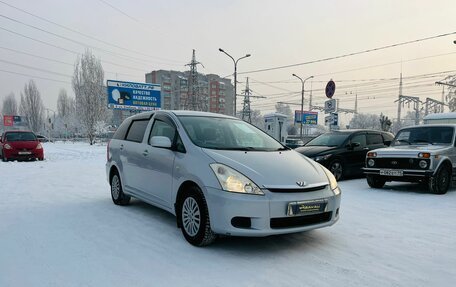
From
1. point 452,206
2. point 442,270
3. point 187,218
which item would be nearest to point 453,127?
point 452,206

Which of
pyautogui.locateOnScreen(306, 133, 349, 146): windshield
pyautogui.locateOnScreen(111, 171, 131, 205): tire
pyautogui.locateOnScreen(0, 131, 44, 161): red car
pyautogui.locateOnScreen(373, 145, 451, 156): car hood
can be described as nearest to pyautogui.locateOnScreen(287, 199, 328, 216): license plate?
pyautogui.locateOnScreen(111, 171, 131, 205): tire

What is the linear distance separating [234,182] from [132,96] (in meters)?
27.7

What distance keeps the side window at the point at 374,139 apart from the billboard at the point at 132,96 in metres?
22.3

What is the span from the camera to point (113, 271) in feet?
10.9

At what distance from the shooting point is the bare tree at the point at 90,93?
4056cm

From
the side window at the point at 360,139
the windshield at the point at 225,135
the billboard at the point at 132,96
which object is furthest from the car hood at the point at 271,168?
the billboard at the point at 132,96

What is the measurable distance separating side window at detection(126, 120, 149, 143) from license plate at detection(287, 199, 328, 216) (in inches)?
116

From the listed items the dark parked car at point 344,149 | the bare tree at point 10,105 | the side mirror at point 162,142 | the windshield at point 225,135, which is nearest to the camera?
the side mirror at point 162,142

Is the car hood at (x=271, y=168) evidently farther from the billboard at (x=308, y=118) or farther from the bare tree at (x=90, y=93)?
the billboard at (x=308, y=118)

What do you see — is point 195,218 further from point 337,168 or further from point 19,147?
point 19,147

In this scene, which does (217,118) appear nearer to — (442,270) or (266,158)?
(266,158)

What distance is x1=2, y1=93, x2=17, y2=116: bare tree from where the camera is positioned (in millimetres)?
91438

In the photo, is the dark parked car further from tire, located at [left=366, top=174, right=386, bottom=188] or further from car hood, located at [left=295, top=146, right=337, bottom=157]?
tire, located at [left=366, top=174, right=386, bottom=188]

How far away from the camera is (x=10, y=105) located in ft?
305
